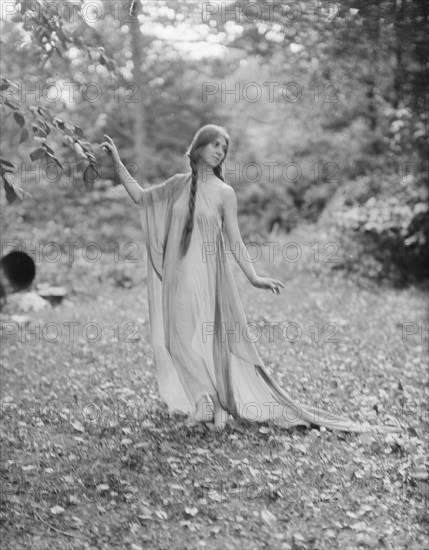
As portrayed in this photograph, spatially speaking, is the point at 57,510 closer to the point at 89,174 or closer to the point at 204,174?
the point at 89,174

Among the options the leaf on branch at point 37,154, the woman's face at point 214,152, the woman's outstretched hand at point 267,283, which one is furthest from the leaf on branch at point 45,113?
the woman's outstretched hand at point 267,283

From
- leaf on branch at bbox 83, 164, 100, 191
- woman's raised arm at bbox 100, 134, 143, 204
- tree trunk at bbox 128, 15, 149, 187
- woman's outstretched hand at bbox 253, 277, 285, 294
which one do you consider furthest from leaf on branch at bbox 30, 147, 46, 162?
tree trunk at bbox 128, 15, 149, 187

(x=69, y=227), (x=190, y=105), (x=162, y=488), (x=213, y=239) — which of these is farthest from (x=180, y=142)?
(x=162, y=488)

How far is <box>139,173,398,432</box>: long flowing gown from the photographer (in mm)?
5918

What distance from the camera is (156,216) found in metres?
6.08

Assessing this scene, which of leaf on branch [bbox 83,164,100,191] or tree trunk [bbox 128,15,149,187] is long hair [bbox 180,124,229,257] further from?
tree trunk [bbox 128,15,149,187]

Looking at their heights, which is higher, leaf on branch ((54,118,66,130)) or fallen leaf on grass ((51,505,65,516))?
leaf on branch ((54,118,66,130))

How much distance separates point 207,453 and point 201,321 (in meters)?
1.10

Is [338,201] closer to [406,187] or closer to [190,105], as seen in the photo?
[406,187]

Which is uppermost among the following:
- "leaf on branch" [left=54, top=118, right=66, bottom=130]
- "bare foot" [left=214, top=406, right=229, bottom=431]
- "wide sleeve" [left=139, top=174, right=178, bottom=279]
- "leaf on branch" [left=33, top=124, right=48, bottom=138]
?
"leaf on branch" [left=54, top=118, right=66, bottom=130]

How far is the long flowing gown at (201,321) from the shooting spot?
233 inches

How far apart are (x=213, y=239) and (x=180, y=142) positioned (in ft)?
50.5

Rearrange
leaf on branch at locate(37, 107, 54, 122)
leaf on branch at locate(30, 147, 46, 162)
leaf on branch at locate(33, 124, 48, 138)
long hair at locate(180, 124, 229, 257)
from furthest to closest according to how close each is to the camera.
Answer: long hair at locate(180, 124, 229, 257), leaf on branch at locate(37, 107, 54, 122), leaf on branch at locate(33, 124, 48, 138), leaf on branch at locate(30, 147, 46, 162)

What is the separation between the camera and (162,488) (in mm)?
5113
